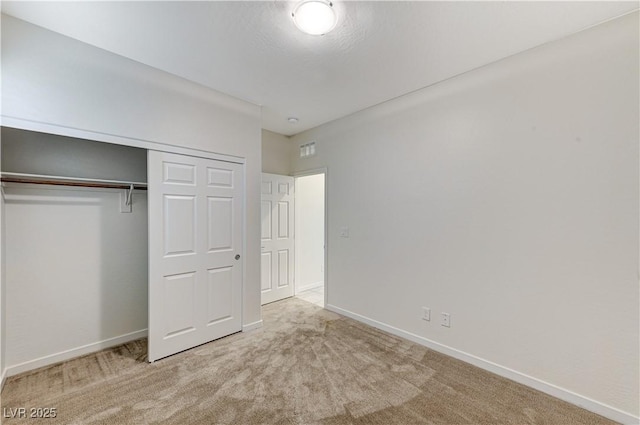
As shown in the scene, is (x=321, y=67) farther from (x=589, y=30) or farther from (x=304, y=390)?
(x=304, y=390)

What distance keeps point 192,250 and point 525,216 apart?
10.2 feet

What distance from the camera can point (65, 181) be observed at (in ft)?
7.95

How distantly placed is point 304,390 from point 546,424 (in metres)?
1.67

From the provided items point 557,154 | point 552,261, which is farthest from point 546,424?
point 557,154

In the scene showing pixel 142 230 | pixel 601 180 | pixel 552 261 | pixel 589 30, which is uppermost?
pixel 589 30

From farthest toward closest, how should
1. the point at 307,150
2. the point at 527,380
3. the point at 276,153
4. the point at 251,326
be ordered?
the point at 276,153 < the point at 307,150 < the point at 251,326 < the point at 527,380

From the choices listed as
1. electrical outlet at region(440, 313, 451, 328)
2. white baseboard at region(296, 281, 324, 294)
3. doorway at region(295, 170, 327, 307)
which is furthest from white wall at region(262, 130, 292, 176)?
electrical outlet at region(440, 313, 451, 328)

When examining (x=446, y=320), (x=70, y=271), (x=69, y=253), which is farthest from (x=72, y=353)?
(x=446, y=320)

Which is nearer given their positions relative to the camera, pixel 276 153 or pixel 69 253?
pixel 69 253

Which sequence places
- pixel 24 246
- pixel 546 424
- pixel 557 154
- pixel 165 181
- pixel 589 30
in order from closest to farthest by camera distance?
pixel 546 424
pixel 589 30
pixel 557 154
pixel 24 246
pixel 165 181

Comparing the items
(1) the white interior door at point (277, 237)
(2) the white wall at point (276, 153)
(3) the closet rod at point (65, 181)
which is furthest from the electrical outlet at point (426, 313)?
(3) the closet rod at point (65, 181)

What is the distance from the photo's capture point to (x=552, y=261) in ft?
6.93

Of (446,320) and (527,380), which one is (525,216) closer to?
(446,320)

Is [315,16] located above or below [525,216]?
above
